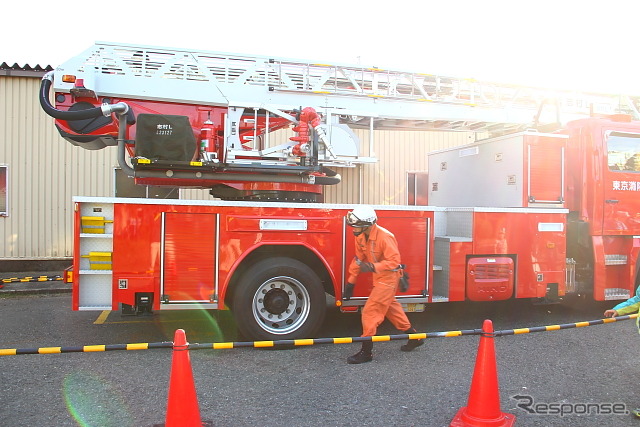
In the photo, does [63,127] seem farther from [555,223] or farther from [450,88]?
[555,223]

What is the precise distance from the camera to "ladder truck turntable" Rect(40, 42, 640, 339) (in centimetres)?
552

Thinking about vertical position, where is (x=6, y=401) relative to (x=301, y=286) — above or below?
below

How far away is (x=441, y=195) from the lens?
8.73m

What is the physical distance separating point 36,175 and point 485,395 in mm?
10086

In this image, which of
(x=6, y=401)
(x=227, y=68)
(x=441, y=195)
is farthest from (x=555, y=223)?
(x=6, y=401)

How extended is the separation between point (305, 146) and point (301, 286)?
1.64 meters

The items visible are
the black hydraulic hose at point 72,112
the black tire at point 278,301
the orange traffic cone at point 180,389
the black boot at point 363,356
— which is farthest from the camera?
the black hydraulic hose at point 72,112

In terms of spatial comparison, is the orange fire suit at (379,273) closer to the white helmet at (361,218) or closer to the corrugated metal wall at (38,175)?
the white helmet at (361,218)

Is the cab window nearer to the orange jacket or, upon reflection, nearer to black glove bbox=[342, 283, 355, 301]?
the orange jacket

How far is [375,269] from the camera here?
5.33 m

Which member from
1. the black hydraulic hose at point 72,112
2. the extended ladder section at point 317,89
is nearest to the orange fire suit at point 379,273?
the extended ladder section at point 317,89

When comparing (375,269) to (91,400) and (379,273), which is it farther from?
(91,400)

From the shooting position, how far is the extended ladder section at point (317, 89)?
6137 millimetres

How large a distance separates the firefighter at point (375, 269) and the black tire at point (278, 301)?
536 mm
